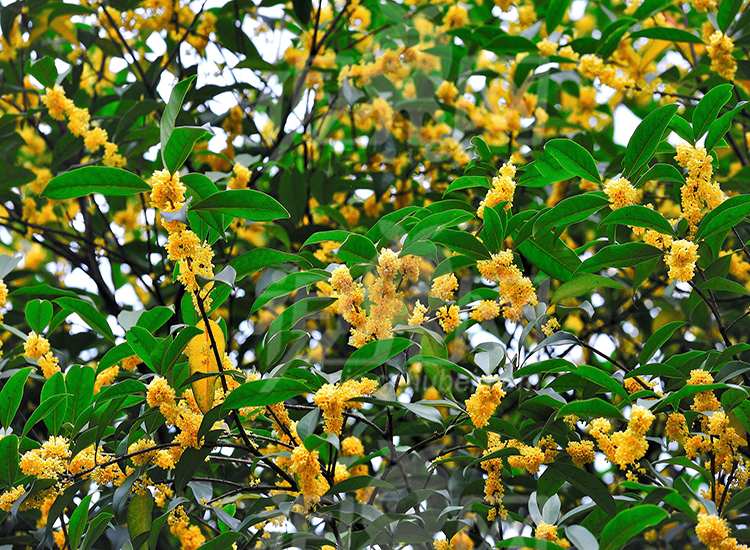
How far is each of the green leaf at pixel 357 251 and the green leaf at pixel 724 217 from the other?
0.61m

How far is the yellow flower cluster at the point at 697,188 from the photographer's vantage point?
1.18 m

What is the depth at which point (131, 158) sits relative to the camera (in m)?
2.29

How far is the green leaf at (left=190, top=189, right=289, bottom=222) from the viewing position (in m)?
1.05

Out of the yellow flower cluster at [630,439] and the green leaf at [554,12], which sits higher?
the green leaf at [554,12]

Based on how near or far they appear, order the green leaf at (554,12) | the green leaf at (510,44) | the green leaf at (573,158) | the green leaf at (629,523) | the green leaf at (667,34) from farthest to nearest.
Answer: the green leaf at (554,12) < the green leaf at (510,44) < the green leaf at (667,34) < the green leaf at (573,158) < the green leaf at (629,523)

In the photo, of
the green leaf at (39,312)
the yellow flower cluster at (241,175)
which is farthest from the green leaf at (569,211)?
the green leaf at (39,312)

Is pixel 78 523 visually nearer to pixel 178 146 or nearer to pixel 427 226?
pixel 178 146

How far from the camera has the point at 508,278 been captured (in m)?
1.20

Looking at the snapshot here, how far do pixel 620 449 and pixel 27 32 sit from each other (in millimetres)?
2843

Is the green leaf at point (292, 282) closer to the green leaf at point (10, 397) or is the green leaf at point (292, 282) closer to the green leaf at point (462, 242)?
the green leaf at point (462, 242)

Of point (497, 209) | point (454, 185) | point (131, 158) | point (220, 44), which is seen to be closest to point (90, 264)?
point (131, 158)

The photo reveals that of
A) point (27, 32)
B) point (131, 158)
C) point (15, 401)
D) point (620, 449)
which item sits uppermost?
point (27, 32)

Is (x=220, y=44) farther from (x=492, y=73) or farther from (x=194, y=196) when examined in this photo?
(x=194, y=196)

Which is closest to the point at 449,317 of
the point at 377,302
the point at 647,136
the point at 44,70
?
the point at 377,302
